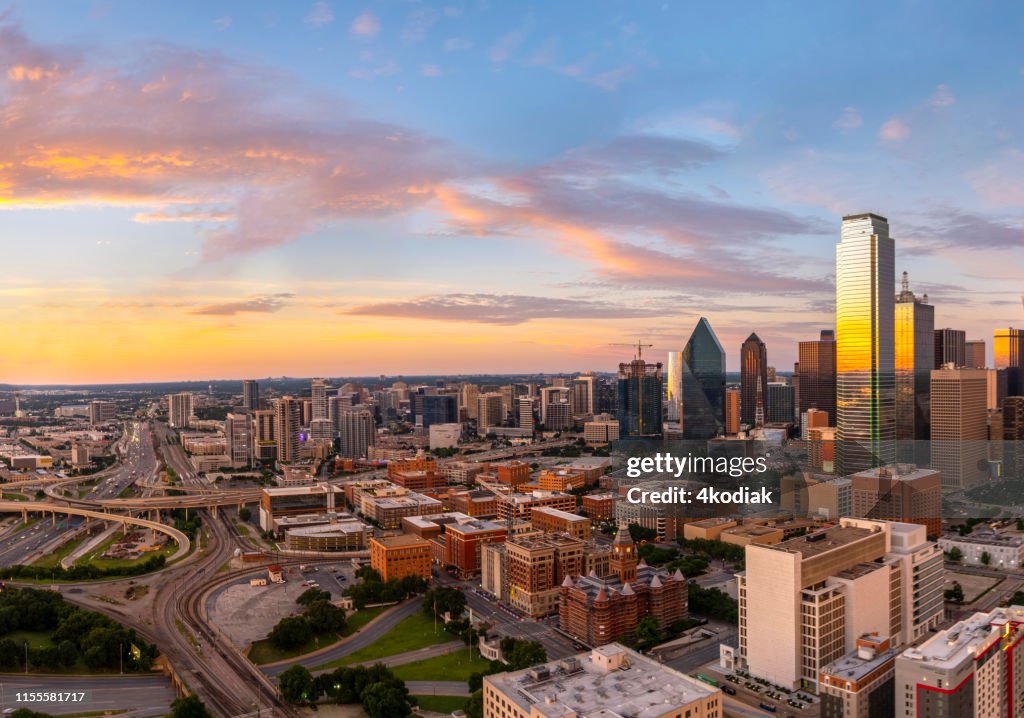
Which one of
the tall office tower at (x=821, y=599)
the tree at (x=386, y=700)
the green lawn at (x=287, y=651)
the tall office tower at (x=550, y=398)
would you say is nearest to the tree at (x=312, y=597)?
the green lawn at (x=287, y=651)

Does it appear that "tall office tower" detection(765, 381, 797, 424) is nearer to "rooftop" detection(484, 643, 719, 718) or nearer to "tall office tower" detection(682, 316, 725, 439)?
"tall office tower" detection(682, 316, 725, 439)

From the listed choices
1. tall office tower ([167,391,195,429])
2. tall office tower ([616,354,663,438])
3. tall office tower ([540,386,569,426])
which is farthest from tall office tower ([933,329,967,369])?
tall office tower ([167,391,195,429])

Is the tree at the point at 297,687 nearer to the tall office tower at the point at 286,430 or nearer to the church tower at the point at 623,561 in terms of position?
the church tower at the point at 623,561

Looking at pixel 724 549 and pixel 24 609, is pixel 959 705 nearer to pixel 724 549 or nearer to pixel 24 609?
pixel 724 549

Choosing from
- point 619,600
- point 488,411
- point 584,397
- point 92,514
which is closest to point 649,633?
point 619,600

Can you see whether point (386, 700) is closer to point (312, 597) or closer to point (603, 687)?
point (603, 687)
